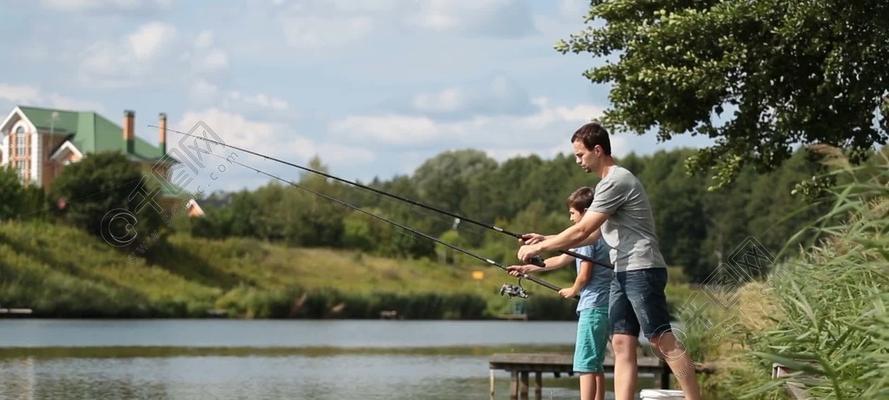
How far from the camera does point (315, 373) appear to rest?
22031 millimetres

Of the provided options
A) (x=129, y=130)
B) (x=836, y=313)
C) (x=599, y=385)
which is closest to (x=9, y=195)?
(x=129, y=130)

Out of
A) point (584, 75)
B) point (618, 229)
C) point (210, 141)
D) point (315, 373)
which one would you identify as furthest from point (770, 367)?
point (315, 373)

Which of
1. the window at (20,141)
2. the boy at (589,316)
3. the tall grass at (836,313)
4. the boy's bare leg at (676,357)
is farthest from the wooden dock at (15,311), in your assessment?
the boy's bare leg at (676,357)

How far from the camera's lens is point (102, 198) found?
52750mm

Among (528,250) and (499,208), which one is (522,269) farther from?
(499,208)

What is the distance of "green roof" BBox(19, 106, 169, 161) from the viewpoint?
8338 cm

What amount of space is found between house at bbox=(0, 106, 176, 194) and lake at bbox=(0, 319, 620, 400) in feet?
125

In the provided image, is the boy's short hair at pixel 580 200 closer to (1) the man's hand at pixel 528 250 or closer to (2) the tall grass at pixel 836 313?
(2) the tall grass at pixel 836 313

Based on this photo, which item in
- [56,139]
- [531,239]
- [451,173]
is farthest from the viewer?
[451,173]

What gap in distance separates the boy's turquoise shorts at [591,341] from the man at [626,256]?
1117 mm

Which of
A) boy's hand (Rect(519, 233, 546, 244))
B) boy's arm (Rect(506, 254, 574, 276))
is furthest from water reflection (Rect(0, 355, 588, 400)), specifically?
boy's hand (Rect(519, 233, 546, 244))

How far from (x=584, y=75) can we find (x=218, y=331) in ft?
85.8

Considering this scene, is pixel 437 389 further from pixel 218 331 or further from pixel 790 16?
pixel 218 331

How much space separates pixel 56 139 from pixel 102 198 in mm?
32533
